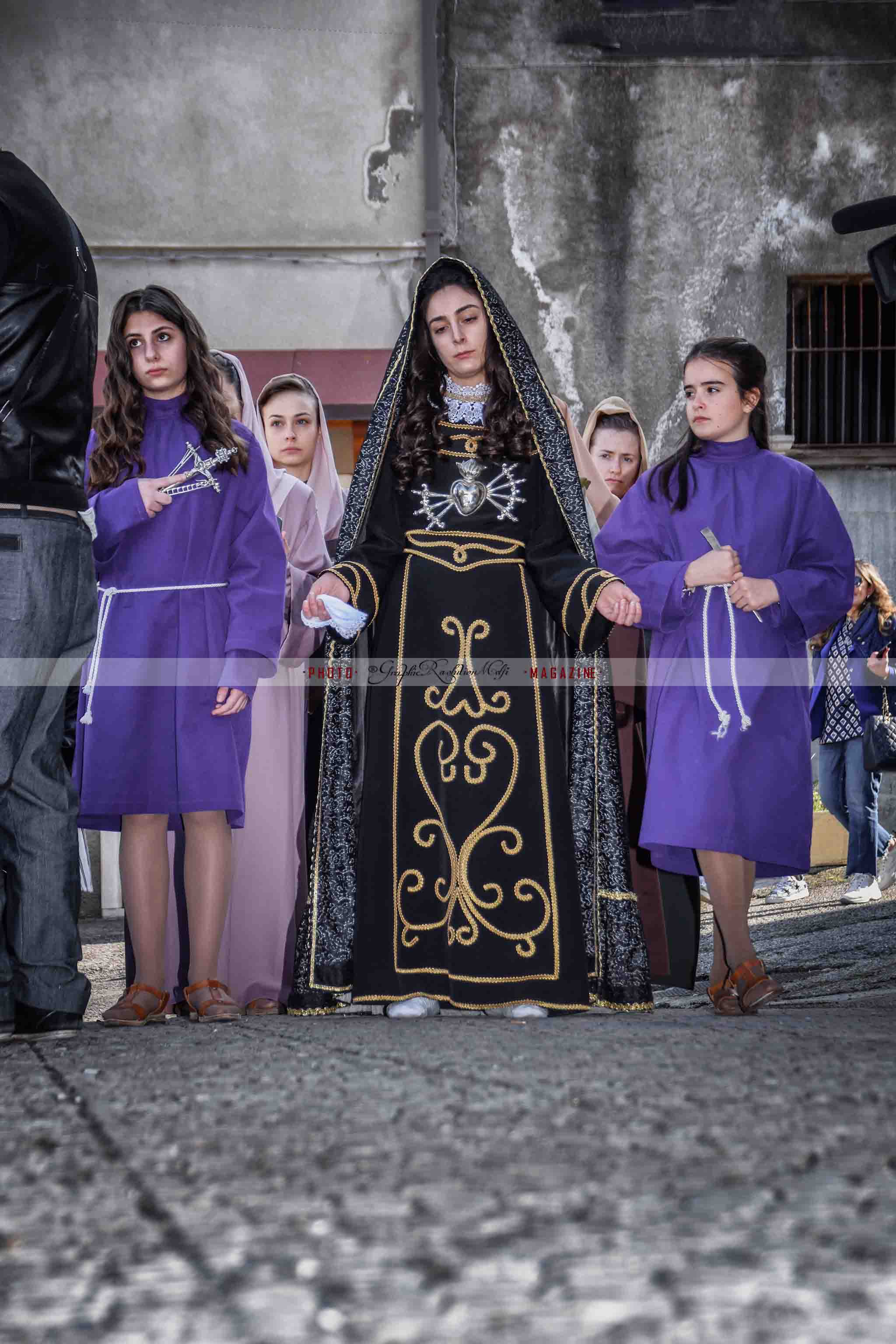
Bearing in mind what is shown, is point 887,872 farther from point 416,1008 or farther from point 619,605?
point 416,1008

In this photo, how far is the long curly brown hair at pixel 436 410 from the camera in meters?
4.39

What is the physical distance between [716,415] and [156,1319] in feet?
11.8

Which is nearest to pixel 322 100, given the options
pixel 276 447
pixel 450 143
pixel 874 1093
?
pixel 450 143

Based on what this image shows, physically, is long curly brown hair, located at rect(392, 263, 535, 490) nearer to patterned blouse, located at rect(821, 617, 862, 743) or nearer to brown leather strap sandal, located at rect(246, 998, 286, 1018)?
brown leather strap sandal, located at rect(246, 998, 286, 1018)

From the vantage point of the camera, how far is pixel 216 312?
41.9ft

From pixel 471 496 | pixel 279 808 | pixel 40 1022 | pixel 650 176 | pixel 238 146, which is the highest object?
pixel 238 146

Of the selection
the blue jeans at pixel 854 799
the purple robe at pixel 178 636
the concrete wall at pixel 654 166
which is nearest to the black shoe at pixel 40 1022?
the purple robe at pixel 178 636

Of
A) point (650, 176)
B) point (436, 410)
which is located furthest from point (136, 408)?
point (650, 176)

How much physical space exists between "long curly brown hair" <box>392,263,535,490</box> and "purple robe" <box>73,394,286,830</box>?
450mm

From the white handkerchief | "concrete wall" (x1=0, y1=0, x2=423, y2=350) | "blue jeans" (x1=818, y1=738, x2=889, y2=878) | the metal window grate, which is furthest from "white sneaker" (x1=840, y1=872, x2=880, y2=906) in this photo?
"concrete wall" (x1=0, y1=0, x2=423, y2=350)

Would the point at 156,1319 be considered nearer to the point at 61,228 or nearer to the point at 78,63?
the point at 61,228

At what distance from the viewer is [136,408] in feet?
14.2

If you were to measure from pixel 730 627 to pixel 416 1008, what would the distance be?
1419mm

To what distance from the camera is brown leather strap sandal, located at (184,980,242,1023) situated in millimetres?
3965
